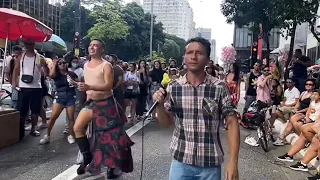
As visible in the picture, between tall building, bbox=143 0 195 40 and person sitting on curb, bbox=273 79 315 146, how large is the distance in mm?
83090

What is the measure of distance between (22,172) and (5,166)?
43 cm

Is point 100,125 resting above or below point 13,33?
below

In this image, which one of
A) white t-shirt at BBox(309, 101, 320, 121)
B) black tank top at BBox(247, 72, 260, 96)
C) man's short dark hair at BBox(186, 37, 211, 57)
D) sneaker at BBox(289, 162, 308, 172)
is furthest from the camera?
black tank top at BBox(247, 72, 260, 96)

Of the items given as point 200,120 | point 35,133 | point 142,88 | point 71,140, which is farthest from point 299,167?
point 142,88

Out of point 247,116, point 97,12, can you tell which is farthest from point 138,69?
point 97,12

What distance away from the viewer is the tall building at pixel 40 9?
3312 centimetres

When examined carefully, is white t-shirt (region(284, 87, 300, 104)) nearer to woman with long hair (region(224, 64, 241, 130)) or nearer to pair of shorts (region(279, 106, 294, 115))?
pair of shorts (region(279, 106, 294, 115))

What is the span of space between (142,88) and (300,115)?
5340 millimetres

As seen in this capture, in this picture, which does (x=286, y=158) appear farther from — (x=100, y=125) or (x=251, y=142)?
(x=100, y=125)

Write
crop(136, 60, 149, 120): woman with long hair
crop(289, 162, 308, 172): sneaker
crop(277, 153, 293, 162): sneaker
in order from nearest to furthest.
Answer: crop(289, 162, 308, 172): sneaker
crop(277, 153, 293, 162): sneaker
crop(136, 60, 149, 120): woman with long hair

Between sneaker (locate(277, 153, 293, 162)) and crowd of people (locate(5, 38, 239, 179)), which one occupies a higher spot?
crowd of people (locate(5, 38, 239, 179))

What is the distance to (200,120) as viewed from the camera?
8.66 ft

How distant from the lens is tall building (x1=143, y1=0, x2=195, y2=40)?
93.1 metres

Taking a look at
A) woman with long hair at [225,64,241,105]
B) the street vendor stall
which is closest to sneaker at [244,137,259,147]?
woman with long hair at [225,64,241,105]
